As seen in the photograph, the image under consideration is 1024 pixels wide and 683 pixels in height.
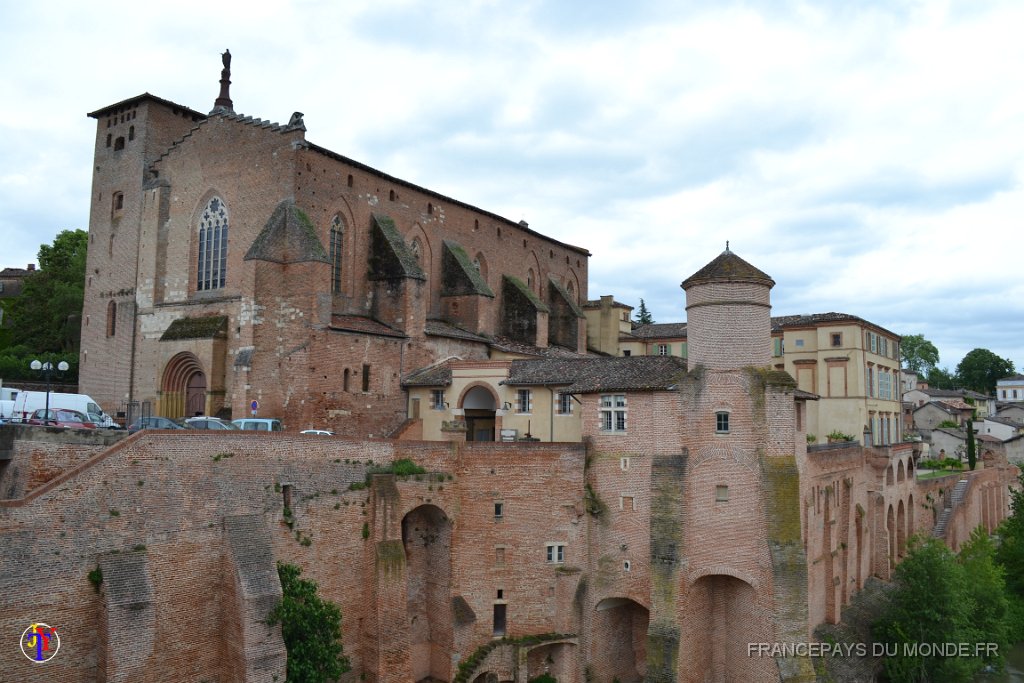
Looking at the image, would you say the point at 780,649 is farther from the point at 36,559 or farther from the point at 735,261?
the point at 36,559

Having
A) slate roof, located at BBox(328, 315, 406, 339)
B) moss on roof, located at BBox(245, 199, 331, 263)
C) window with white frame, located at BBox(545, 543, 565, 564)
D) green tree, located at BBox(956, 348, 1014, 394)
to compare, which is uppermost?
green tree, located at BBox(956, 348, 1014, 394)

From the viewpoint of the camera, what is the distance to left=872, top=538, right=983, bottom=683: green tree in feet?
110

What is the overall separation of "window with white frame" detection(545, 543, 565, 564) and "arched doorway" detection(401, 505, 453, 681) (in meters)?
3.94

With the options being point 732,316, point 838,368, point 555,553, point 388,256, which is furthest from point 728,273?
point 838,368

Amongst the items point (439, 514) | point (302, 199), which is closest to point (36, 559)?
point (439, 514)

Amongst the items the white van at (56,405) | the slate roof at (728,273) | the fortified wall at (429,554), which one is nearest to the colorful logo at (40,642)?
the fortified wall at (429,554)

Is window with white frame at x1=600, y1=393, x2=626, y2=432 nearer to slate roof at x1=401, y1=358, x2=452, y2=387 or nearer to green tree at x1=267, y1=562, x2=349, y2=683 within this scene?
slate roof at x1=401, y1=358, x2=452, y2=387

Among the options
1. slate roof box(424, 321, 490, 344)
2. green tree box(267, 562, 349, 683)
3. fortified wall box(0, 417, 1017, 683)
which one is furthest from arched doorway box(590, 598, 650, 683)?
slate roof box(424, 321, 490, 344)

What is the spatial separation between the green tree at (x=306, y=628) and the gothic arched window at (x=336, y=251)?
1760 centimetres

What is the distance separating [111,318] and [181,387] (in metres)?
7.56

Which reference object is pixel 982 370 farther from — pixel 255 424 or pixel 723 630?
pixel 255 424

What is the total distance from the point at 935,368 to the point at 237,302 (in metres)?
147

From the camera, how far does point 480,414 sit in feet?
127

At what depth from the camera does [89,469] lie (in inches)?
784
